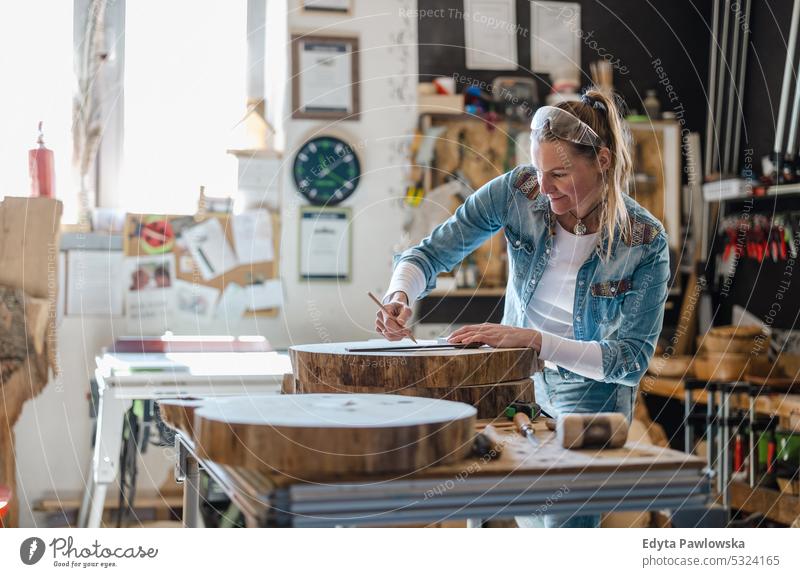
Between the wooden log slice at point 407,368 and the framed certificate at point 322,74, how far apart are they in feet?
7.03

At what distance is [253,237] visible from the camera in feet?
12.5

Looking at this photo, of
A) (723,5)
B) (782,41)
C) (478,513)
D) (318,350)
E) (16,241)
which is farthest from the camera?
(723,5)

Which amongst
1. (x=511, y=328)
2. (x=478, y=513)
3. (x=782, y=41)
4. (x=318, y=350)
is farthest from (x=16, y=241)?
(x=782, y=41)

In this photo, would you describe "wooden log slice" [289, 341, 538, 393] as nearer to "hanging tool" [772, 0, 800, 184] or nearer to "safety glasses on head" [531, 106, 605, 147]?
"safety glasses on head" [531, 106, 605, 147]

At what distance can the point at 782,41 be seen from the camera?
12.7 feet

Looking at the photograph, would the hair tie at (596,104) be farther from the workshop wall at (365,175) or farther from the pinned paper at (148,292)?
the pinned paper at (148,292)

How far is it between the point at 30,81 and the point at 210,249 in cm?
89

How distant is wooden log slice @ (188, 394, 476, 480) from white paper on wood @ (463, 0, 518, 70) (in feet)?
9.57

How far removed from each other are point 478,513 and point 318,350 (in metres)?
0.55

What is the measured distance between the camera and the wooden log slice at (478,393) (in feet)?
5.41

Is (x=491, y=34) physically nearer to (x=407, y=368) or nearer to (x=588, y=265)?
(x=588, y=265)

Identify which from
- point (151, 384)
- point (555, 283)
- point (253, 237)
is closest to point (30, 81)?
point (253, 237)

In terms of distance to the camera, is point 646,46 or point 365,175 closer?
point 365,175
